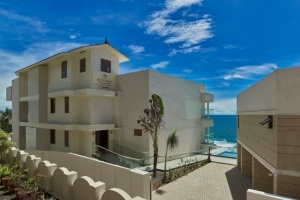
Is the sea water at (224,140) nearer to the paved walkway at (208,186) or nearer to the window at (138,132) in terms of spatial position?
the paved walkway at (208,186)

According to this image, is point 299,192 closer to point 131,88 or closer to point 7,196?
point 7,196

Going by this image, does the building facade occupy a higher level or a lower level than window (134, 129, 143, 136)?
higher

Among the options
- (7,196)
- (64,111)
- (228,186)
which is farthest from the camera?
(64,111)

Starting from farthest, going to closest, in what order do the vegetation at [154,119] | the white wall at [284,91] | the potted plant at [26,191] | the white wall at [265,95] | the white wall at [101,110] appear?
the white wall at [101,110] < the vegetation at [154,119] < the white wall at [265,95] < the white wall at [284,91] < the potted plant at [26,191]

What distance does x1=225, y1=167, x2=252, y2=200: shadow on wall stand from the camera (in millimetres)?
10966

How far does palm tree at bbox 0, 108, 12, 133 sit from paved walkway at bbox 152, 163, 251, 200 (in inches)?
1640

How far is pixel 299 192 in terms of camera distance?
6.79m

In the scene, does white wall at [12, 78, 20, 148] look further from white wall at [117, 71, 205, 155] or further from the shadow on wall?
the shadow on wall

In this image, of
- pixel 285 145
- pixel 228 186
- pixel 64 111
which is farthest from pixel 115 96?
pixel 285 145

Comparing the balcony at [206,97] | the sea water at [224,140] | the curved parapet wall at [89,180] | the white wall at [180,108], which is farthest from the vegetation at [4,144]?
the balcony at [206,97]

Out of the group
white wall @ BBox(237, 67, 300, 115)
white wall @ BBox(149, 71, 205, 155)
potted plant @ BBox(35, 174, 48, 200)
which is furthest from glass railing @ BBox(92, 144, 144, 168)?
white wall @ BBox(237, 67, 300, 115)

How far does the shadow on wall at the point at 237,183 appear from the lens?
36.0ft

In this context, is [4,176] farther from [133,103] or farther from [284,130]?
[284,130]

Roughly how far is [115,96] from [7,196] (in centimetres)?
1243
